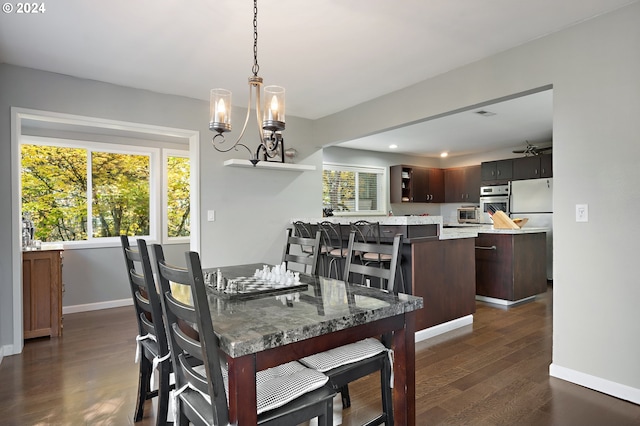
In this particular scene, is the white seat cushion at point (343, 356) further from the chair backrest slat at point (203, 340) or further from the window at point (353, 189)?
the window at point (353, 189)

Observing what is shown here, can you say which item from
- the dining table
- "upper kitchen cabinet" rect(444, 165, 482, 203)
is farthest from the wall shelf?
"upper kitchen cabinet" rect(444, 165, 482, 203)

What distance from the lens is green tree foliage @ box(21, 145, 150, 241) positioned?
4.44m

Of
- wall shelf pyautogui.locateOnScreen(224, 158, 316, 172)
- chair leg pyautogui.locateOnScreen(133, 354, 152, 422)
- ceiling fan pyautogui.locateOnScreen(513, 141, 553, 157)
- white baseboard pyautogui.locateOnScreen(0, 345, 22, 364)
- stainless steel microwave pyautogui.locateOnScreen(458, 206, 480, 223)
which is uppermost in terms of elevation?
ceiling fan pyautogui.locateOnScreen(513, 141, 553, 157)

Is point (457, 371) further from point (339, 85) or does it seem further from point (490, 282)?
point (339, 85)

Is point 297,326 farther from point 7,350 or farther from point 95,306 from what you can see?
point 95,306

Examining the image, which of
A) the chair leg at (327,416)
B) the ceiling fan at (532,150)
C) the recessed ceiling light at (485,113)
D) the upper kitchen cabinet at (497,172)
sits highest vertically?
the recessed ceiling light at (485,113)

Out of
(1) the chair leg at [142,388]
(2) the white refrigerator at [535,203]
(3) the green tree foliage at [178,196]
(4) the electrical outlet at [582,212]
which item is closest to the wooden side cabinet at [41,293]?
(3) the green tree foliage at [178,196]

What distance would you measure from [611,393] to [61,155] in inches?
232

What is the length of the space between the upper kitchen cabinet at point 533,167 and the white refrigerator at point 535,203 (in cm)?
17

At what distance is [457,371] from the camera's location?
2.71 m

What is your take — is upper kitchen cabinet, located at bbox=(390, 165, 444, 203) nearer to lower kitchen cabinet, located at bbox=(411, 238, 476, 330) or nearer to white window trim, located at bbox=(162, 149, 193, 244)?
lower kitchen cabinet, located at bbox=(411, 238, 476, 330)

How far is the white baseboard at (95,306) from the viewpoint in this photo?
443cm

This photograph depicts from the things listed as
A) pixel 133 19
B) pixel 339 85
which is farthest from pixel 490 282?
pixel 133 19

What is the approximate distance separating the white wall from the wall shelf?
2.62 metres
